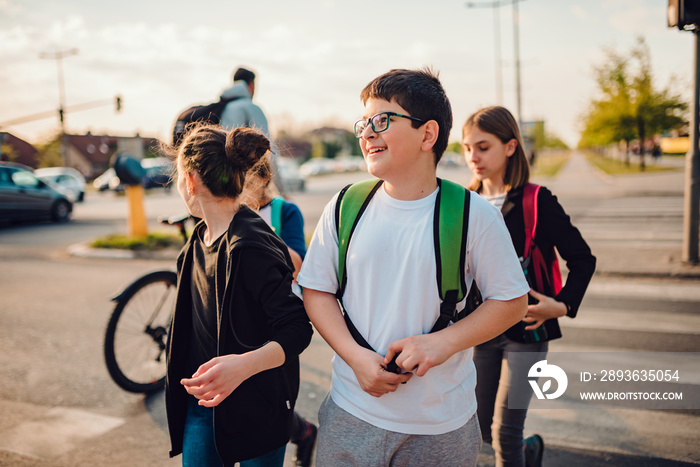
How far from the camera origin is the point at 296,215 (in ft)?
9.46

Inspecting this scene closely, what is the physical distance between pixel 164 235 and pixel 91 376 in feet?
21.3

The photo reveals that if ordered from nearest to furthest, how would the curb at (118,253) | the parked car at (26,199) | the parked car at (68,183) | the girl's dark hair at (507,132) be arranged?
the girl's dark hair at (507,132) < the curb at (118,253) < the parked car at (26,199) < the parked car at (68,183)

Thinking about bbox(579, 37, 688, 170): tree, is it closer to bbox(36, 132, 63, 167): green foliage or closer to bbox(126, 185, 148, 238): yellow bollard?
bbox(126, 185, 148, 238): yellow bollard

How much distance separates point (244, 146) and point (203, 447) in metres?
1.09

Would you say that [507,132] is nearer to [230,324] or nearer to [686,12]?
[230,324]

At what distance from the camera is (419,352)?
4.83ft

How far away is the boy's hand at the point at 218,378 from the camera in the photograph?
1.62m

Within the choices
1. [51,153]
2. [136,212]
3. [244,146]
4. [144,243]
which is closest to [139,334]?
[244,146]

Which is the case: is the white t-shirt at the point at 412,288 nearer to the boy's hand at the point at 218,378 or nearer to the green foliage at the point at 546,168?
the boy's hand at the point at 218,378

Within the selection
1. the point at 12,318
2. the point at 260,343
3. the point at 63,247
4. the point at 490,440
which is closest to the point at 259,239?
the point at 260,343

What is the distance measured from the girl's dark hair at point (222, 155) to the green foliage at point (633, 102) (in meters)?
31.9

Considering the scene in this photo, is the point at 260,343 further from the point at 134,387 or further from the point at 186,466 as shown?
the point at 134,387

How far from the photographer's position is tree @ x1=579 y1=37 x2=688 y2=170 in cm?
2909

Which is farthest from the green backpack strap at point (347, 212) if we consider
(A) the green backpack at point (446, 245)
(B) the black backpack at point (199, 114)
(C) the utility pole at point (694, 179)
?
(C) the utility pole at point (694, 179)
